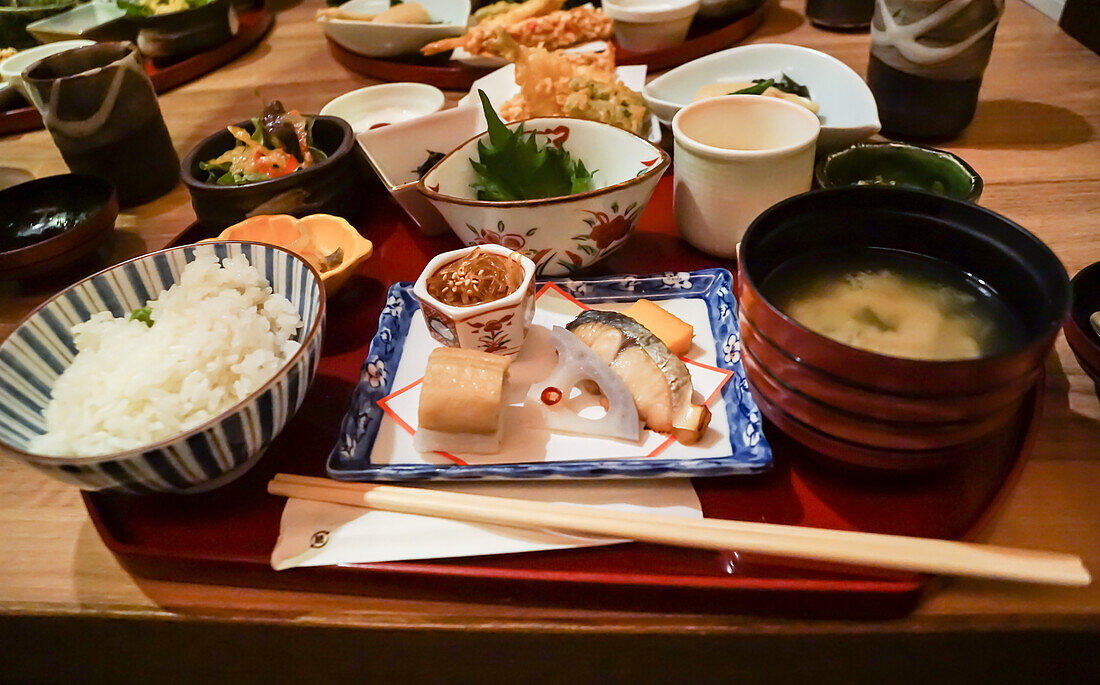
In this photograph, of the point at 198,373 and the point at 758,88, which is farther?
the point at 758,88

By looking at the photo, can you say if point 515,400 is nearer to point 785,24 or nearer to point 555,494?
point 555,494

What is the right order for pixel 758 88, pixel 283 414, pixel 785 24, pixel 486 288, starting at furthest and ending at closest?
1. pixel 785 24
2. pixel 758 88
3. pixel 486 288
4. pixel 283 414

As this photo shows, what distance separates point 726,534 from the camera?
0.86 meters

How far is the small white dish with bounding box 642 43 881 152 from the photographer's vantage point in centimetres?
177

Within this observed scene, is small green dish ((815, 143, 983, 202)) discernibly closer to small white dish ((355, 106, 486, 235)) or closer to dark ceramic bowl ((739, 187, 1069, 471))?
dark ceramic bowl ((739, 187, 1069, 471))

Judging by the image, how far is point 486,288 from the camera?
4.09 ft

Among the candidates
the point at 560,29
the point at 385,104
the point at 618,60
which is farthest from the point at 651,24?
the point at 385,104

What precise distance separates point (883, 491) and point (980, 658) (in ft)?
0.78

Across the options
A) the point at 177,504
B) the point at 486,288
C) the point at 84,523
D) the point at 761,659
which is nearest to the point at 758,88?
the point at 486,288

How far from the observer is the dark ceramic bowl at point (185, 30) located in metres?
2.72

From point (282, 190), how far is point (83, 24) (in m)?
2.26

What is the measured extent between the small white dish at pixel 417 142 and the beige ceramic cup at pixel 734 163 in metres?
0.59

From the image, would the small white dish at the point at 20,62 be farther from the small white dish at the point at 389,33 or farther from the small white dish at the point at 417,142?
the small white dish at the point at 417,142

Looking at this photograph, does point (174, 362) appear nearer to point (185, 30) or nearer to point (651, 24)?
point (651, 24)
